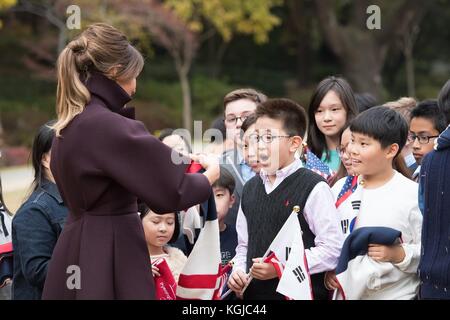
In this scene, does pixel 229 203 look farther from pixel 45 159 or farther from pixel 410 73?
pixel 410 73

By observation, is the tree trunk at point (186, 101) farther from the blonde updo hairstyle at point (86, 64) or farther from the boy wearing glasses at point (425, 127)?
the blonde updo hairstyle at point (86, 64)

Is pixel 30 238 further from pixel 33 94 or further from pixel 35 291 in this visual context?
pixel 33 94

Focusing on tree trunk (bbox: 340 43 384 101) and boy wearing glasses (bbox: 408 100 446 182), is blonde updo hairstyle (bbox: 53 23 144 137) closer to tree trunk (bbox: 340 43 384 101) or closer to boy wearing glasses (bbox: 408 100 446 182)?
boy wearing glasses (bbox: 408 100 446 182)

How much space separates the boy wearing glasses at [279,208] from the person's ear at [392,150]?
39 centimetres

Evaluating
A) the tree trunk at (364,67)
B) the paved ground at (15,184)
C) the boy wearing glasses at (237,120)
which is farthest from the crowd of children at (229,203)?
the tree trunk at (364,67)

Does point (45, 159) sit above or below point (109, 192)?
above

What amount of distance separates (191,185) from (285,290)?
833 millimetres

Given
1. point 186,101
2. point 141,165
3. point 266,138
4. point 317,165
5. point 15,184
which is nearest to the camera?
point 141,165

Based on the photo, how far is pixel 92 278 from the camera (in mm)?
3100

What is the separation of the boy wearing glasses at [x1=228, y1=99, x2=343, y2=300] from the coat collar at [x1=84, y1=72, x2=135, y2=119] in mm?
995

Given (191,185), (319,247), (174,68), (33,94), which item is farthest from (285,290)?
(174,68)

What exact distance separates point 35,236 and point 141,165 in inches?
41.0

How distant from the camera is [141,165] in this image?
3010mm

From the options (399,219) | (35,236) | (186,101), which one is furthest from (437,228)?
(186,101)
